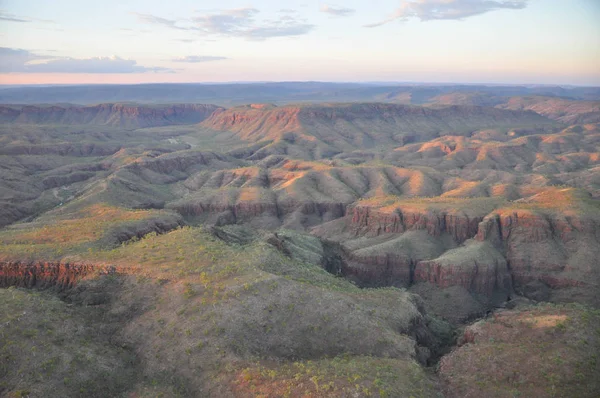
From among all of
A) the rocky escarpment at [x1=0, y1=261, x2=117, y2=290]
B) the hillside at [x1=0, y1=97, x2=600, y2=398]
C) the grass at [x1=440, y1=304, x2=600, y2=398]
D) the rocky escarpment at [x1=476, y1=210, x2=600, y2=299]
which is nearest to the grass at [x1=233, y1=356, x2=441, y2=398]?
the hillside at [x1=0, y1=97, x2=600, y2=398]

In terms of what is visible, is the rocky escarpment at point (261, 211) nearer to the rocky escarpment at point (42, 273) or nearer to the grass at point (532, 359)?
the rocky escarpment at point (42, 273)

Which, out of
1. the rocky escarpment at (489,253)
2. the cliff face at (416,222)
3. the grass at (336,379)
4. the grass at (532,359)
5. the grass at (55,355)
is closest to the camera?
the grass at (336,379)

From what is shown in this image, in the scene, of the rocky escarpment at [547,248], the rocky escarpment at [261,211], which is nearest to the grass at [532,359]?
the rocky escarpment at [547,248]

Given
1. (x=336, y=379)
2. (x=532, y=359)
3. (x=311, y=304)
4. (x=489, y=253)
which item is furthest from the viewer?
(x=489, y=253)

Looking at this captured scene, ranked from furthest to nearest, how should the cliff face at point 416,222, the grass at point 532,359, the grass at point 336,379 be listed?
the cliff face at point 416,222, the grass at point 532,359, the grass at point 336,379

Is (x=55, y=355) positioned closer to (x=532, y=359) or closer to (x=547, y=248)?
(x=532, y=359)

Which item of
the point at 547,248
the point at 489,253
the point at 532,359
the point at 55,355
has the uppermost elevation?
the point at 55,355

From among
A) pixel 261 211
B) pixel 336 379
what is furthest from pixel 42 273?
pixel 261 211

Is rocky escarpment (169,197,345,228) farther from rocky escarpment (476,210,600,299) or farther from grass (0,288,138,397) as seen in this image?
grass (0,288,138,397)
